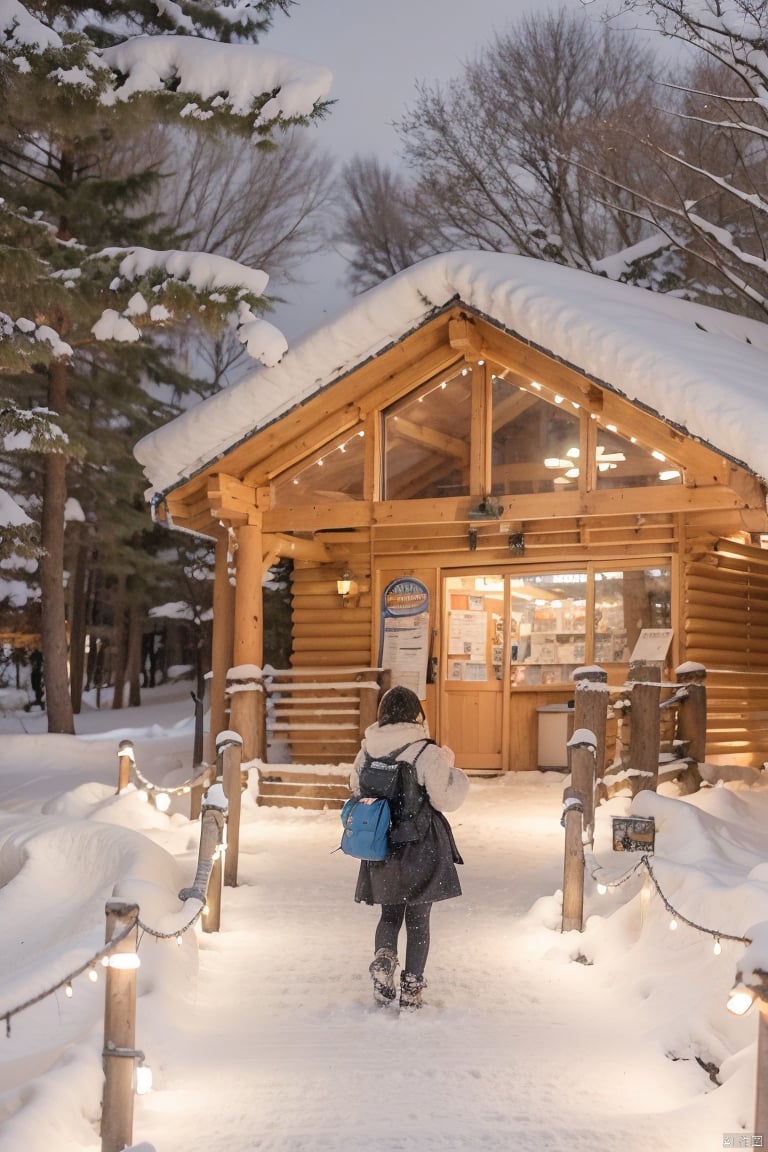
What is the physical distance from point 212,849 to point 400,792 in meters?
1.54

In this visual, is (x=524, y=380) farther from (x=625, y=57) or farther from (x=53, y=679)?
(x=625, y=57)

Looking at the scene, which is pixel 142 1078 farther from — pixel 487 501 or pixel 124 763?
pixel 487 501

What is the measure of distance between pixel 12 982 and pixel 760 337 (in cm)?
1462

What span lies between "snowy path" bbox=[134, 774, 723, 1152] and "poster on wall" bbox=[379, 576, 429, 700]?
18.9 feet

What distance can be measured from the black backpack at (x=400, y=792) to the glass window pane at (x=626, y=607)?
7.90 metres

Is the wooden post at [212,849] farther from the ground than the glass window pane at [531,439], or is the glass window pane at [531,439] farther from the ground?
the glass window pane at [531,439]

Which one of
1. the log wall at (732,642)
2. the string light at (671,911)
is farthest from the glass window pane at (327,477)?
the string light at (671,911)

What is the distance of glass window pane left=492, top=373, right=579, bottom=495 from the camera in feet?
38.5

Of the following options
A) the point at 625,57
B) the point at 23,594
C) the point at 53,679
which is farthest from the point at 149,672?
the point at 625,57

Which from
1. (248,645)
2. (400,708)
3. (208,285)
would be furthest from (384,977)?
(208,285)

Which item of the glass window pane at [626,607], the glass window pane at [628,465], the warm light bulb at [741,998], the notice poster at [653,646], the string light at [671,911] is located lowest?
the string light at [671,911]

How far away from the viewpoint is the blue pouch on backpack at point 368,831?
5531 millimetres

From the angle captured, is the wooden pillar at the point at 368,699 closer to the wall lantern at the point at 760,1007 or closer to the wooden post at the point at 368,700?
the wooden post at the point at 368,700

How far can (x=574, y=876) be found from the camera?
6.81 metres
